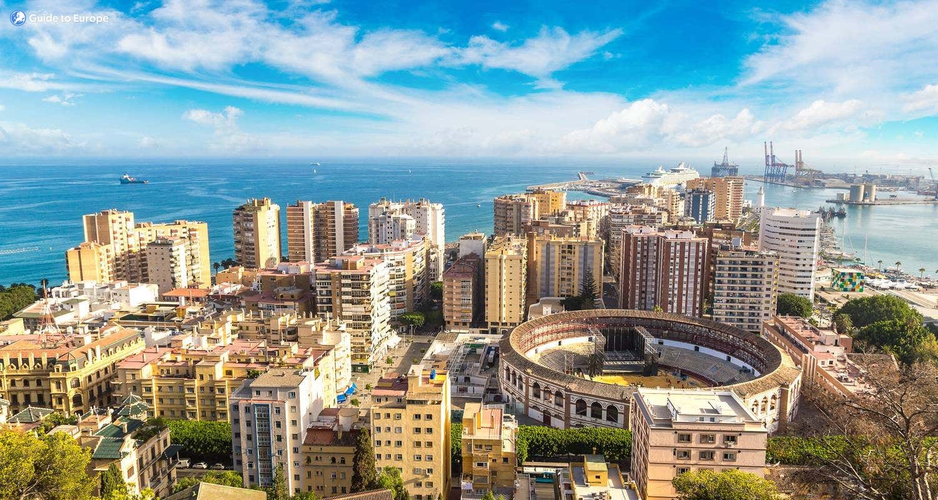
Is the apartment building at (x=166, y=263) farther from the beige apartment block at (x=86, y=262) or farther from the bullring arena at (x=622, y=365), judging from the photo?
the bullring arena at (x=622, y=365)

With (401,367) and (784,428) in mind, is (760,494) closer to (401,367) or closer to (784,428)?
(784,428)

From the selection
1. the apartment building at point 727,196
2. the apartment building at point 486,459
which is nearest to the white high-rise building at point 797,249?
the apartment building at point 486,459

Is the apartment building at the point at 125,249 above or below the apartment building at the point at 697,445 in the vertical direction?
above

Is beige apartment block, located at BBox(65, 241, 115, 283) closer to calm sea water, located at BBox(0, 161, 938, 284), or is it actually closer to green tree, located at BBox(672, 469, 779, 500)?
calm sea water, located at BBox(0, 161, 938, 284)

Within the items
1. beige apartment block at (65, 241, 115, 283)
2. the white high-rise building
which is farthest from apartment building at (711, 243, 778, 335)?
beige apartment block at (65, 241, 115, 283)

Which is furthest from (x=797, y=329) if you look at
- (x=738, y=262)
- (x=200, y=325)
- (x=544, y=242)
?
(x=200, y=325)

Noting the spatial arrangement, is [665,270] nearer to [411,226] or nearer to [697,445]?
[411,226]
